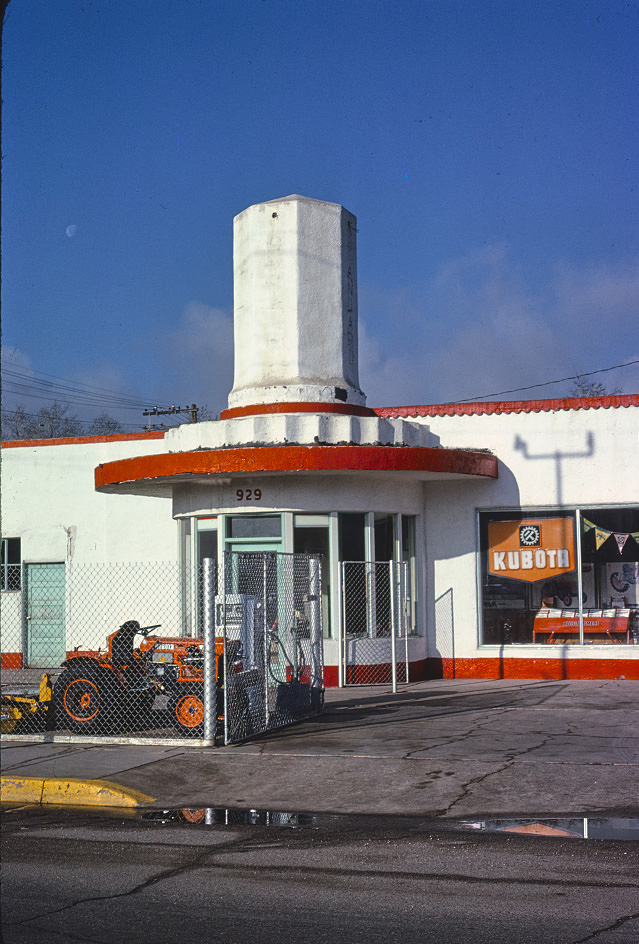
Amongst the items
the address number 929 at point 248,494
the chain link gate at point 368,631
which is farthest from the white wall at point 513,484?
the address number 929 at point 248,494

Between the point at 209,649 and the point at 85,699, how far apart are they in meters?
2.04

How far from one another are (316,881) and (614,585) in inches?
492

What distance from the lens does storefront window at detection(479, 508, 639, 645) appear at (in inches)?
701

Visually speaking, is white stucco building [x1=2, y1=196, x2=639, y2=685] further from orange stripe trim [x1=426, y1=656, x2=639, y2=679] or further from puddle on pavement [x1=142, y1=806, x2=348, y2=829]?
puddle on pavement [x1=142, y1=806, x2=348, y2=829]

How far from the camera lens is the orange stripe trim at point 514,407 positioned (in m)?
17.8

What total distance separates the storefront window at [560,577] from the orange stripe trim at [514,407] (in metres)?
1.84

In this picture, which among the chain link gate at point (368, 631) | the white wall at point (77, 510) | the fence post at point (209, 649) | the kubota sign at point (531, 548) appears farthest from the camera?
the white wall at point (77, 510)

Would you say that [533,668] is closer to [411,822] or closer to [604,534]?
[604,534]

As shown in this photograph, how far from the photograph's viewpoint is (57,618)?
21938 mm

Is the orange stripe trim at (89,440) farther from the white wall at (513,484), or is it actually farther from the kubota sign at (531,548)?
the kubota sign at (531,548)

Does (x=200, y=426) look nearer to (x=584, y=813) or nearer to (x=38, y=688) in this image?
(x=38, y=688)

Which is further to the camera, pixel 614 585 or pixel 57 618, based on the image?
pixel 57 618

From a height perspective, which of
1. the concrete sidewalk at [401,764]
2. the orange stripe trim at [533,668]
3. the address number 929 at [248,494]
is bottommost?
the concrete sidewalk at [401,764]

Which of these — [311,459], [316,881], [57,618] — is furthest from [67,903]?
[57,618]
